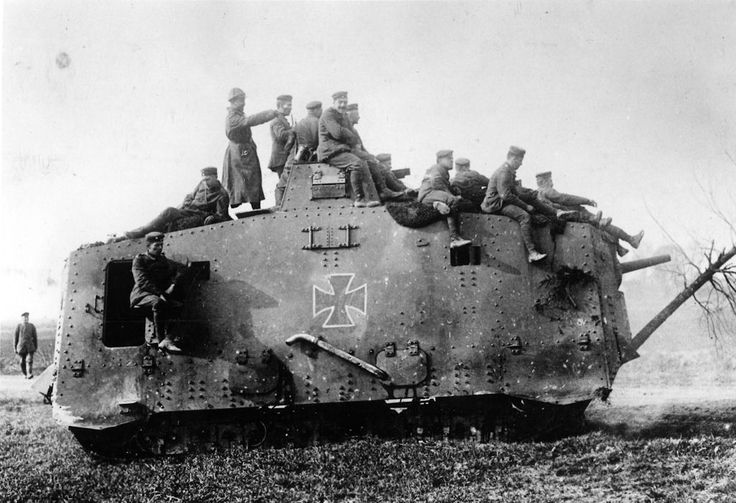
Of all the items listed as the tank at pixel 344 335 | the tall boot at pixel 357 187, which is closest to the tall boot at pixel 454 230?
the tank at pixel 344 335

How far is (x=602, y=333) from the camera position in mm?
8047

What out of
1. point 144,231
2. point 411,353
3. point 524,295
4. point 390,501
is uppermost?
point 144,231

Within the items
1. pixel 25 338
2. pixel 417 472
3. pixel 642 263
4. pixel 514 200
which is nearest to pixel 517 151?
pixel 514 200

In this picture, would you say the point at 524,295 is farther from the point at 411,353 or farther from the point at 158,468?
the point at 158,468

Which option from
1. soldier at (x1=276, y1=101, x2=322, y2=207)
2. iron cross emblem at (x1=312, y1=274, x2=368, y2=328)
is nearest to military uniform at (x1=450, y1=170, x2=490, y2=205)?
iron cross emblem at (x1=312, y1=274, x2=368, y2=328)

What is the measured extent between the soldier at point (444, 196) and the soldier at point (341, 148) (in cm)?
65

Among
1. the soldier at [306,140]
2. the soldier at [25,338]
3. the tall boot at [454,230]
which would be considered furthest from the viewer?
the soldier at [25,338]

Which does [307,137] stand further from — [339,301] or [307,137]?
[339,301]

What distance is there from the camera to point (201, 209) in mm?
9641

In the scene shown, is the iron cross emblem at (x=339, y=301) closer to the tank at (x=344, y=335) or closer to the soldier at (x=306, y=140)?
the tank at (x=344, y=335)

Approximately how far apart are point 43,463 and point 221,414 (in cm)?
217

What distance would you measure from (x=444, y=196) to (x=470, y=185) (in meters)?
0.73

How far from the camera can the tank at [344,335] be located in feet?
26.7

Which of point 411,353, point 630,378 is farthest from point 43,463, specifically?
point 630,378
